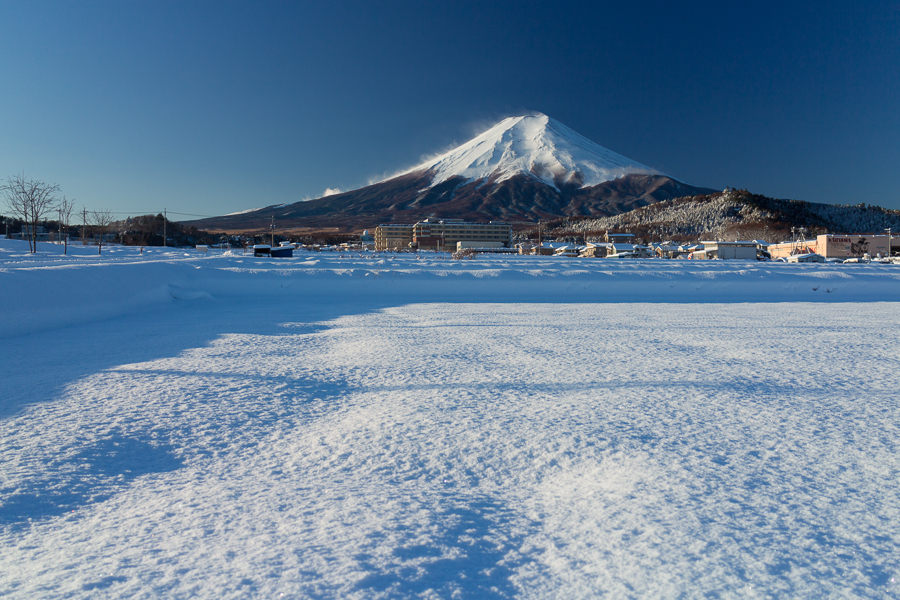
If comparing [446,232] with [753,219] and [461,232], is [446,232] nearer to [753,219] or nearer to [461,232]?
[461,232]

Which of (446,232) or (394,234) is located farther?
(394,234)

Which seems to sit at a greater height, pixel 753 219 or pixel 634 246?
pixel 753 219

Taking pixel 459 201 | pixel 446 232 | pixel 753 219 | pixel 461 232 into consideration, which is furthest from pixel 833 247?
pixel 459 201

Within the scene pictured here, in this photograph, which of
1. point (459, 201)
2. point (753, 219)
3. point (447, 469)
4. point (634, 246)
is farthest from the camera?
point (459, 201)

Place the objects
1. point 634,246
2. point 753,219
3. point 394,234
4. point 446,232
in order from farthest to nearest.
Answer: point 394,234 < point 446,232 < point 753,219 < point 634,246

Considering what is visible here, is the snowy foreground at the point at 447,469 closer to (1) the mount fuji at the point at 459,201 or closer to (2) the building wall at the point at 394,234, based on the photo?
(2) the building wall at the point at 394,234

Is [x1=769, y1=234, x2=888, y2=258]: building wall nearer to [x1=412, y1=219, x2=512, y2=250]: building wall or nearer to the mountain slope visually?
the mountain slope

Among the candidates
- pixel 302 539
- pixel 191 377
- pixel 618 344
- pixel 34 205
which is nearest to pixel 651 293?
pixel 618 344

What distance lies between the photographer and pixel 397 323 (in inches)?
262

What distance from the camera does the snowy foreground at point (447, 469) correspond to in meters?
1.37

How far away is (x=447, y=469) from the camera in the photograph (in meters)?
2.03

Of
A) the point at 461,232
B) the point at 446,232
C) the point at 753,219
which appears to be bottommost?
the point at 446,232

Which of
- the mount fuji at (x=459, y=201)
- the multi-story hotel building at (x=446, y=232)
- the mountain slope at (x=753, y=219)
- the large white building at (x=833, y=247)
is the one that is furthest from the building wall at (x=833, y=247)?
the mount fuji at (x=459, y=201)

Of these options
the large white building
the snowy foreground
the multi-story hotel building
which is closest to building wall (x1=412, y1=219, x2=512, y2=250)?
the multi-story hotel building
